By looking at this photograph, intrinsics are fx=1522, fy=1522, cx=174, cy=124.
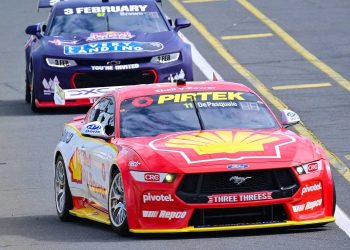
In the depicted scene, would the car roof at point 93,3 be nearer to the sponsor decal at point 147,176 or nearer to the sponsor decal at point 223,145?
the sponsor decal at point 223,145

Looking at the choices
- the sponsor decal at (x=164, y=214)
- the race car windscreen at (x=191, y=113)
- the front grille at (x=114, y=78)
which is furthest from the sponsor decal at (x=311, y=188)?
the front grille at (x=114, y=78)

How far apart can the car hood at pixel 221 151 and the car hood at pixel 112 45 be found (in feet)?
28.8

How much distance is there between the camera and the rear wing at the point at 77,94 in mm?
21797

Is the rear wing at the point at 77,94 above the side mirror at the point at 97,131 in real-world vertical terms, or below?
below

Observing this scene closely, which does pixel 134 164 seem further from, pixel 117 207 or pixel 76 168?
pixel 76 168

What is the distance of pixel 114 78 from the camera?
22.1 m

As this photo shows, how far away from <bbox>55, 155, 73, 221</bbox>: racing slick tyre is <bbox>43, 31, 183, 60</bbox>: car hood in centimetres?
675

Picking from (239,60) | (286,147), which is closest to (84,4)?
(239,60)

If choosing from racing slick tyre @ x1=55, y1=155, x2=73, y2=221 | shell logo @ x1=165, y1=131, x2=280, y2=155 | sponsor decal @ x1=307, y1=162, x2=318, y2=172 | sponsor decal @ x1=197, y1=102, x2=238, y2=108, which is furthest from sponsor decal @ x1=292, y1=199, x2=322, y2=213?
racing slick tyre @ x1=55, y1=155, x2=73, y2=221

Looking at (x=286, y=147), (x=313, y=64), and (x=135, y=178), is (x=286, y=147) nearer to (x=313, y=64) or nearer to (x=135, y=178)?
(x=135, y=178)

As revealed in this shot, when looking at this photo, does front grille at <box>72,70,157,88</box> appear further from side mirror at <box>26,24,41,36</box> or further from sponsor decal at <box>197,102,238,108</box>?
sponsor decal at <box>197,102,238,108</box>

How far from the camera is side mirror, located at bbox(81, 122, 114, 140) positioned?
1367 cm

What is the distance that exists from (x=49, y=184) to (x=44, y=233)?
3.33m

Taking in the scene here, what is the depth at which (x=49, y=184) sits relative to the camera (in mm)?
16859
